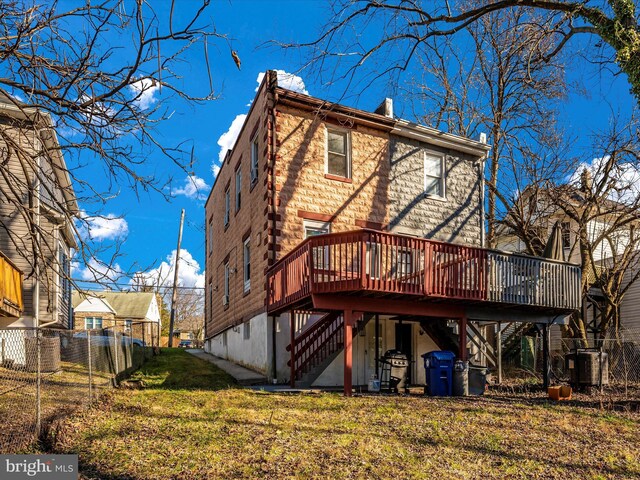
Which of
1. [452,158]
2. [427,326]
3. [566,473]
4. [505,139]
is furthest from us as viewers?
[505,139]

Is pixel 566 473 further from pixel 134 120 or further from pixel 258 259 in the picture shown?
pixel 258 259

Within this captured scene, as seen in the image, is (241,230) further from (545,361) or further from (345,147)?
(545,361)

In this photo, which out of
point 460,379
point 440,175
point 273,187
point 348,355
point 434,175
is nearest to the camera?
point 348,355

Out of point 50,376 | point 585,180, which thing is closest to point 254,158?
point 50,376

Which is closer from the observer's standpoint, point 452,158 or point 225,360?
Result: point 452,158

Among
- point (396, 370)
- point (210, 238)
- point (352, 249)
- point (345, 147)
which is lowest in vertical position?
point (396, 370)

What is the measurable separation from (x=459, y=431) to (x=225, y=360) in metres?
13.8

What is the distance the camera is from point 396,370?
13344mm

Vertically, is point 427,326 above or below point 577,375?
above

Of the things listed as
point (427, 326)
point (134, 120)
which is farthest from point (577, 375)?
point (134, 120)

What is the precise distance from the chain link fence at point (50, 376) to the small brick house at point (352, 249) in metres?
4.28

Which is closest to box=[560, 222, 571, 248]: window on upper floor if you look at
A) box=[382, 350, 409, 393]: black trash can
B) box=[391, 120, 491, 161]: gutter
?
box=[391, 120, 491, 161]: gutter

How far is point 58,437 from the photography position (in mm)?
7059

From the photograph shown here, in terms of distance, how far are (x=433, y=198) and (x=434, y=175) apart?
89cm
